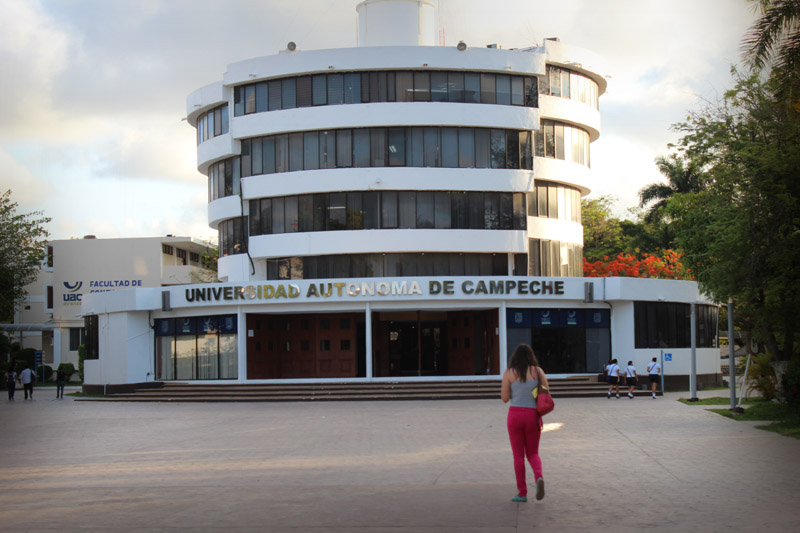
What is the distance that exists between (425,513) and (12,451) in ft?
35.7

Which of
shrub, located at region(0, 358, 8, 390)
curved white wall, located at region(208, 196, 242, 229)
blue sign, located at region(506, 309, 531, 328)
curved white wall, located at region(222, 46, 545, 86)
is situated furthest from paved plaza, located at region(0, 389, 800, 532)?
shrub, located at region(0, 358, 8, 390)

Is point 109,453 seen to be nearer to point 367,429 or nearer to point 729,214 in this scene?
point 367,429

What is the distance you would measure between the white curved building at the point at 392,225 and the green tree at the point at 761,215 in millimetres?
10972

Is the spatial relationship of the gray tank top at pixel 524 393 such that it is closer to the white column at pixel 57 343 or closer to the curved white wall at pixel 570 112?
the curved white wall at pixel 570 112

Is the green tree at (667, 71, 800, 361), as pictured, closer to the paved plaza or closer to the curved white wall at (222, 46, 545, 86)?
the paved plaza

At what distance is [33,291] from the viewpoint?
252ft

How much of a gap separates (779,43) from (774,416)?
8.75 meters

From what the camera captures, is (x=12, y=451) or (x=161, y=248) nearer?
(x=12, y=451)

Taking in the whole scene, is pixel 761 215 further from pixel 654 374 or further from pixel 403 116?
pixel 403 116

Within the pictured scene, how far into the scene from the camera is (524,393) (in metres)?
10.7

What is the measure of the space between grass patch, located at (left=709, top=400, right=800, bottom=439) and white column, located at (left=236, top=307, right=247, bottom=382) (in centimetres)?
1929

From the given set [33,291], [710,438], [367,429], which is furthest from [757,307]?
[33,291]

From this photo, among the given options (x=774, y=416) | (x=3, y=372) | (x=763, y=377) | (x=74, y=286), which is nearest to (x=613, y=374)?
(x=763, y=377)

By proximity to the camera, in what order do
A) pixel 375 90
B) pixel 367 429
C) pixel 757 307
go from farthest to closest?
pixel 375 90 → pixel 757 307 → pixel 367 429
